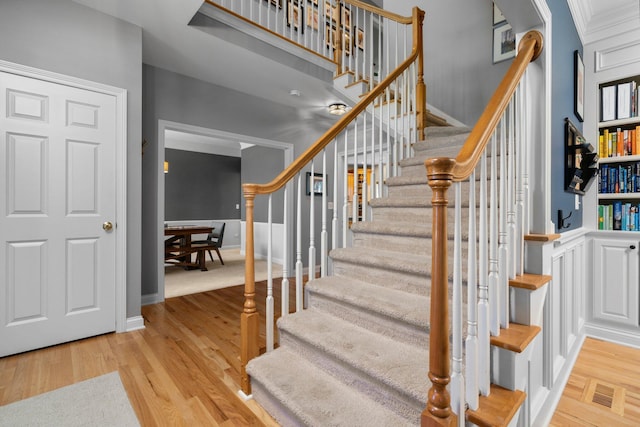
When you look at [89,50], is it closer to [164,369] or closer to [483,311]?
[164,369]

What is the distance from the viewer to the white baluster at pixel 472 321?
1.03 m

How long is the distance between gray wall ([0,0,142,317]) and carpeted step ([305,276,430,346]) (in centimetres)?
Answer: 180

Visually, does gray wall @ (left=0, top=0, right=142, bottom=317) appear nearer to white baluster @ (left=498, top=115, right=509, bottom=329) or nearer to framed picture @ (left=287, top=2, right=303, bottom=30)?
framed picture @ (left=287, top=2, right=303, bottom=30)

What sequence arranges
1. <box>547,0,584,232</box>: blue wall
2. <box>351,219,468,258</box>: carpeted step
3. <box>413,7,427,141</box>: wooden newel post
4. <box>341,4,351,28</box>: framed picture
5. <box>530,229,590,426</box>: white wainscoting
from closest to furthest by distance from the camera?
<box>530,229,590,426</box>: white wainscoting
<box>547,0,584,232</box>: blue wall
<box>351,219,468,258</box>: carpeted step
<box>413,7,427,141</box>: wooden newel post
<box>341,4,351,28</box>: framed picture

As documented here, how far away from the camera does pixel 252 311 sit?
1755 millimetres

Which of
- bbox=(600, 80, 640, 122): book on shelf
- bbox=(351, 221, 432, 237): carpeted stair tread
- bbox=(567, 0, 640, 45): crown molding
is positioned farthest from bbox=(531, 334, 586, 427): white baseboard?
bbox=(567, 0, 640, 45): crown molding

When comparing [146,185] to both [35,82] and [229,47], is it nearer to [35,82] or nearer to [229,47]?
[35,82]

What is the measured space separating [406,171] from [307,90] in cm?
199

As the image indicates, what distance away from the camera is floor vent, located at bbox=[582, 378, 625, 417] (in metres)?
1.64

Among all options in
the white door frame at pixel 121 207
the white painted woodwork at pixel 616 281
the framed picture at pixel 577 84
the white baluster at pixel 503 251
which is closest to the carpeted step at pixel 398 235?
the white baluster at pixel 503 251

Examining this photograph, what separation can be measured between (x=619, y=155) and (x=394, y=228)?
2.12 meters

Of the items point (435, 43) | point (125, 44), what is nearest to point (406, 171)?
point (435, 43)

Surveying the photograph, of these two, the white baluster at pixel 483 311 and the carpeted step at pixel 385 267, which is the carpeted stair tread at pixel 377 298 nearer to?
the carpeted step at pixel 385 267

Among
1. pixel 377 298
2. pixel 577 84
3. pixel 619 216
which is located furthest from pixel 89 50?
pixel 619 216
